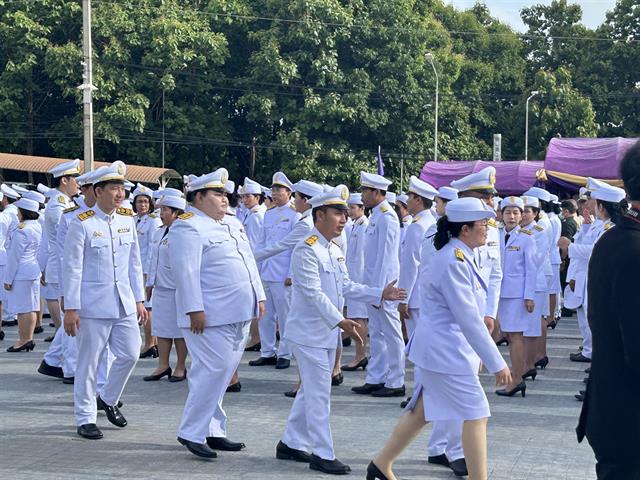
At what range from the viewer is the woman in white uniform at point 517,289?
1027 centimetres

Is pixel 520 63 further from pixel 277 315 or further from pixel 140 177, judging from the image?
pixel 277 315

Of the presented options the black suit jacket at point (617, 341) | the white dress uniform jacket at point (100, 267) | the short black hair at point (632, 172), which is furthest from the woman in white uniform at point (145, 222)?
the short black hair at point (632, 172)

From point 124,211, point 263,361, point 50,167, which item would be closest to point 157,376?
point 263,361

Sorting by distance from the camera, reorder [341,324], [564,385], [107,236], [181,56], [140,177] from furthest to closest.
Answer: [181,56] < [140,177] < [564,385] < [107,236] < [341,324]

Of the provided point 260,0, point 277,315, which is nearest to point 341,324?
point 277,315

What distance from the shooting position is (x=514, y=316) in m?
10.3

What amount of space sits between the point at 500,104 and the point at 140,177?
87.1ft

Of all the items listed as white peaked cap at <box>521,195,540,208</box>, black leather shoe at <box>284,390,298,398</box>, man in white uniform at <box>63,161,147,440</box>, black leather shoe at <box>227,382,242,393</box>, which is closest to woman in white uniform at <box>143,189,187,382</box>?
black leather shoe at <box>227,382,242,393</box>

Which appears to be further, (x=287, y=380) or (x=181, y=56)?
(x=181, y=56)

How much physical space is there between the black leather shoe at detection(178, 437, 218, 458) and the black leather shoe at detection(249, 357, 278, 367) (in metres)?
4.75

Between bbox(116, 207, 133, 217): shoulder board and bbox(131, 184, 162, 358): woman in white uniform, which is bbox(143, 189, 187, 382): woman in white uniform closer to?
bbox(116, 207, 133, 217): shoulder board

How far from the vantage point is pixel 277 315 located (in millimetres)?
12250

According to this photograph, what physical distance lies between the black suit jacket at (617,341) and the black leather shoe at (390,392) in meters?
6.05

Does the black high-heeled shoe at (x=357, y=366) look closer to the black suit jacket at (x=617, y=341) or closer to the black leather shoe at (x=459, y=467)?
the black leather shoe at (x=459, y=467)
